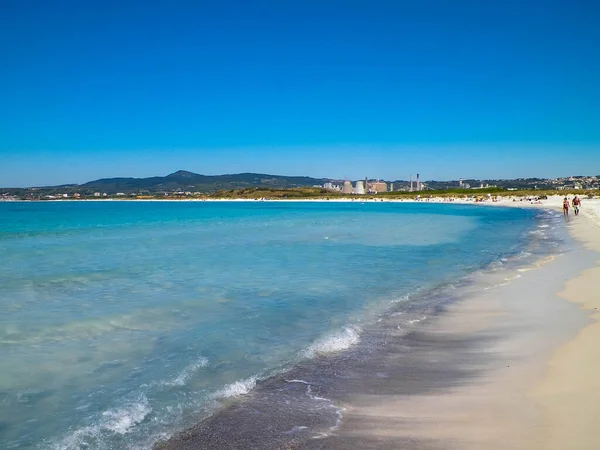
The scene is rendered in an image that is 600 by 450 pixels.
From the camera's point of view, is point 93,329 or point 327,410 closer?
point 327,410

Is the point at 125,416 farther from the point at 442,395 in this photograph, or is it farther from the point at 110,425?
the point at 442,395

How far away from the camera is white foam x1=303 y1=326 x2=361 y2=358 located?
7.15 meters

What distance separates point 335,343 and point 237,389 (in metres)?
2.18

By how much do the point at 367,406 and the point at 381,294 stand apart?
21.1 ft

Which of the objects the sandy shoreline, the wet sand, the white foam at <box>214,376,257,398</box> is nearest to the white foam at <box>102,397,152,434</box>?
the wet sand

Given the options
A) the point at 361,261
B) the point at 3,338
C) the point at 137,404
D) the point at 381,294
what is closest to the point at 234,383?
the point at 137,404

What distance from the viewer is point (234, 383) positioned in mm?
5953

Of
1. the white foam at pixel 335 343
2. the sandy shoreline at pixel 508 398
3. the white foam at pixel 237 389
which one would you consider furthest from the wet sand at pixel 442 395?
the white foam at pixel 335 343

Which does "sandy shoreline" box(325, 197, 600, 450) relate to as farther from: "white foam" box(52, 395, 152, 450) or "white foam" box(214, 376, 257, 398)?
"white foam" box(52, 395, 152, 450)

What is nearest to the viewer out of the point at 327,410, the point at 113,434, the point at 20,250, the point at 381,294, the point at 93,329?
the point at 113,434

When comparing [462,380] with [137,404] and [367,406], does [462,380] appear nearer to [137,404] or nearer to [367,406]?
[367,406]

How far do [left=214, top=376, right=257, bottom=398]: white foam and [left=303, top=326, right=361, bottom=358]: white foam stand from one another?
4.10 feet

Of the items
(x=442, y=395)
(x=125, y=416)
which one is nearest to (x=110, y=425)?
(x=125, y=416)

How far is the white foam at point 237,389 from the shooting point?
5586 mm
